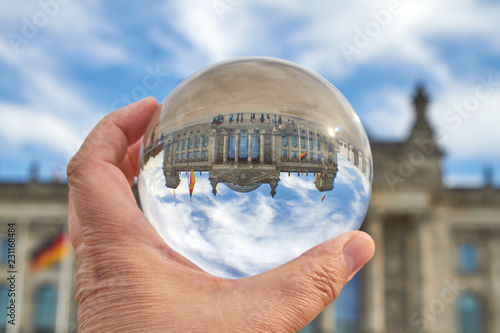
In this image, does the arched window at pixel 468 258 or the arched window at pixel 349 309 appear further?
the arched window at pixel 468 258

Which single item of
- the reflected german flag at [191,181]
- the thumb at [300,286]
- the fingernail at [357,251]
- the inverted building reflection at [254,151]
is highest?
the inverted building reflection at [254,151]

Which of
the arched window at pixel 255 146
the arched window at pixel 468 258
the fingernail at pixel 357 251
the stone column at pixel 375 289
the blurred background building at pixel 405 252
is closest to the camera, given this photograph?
the arched window at pixel 255 146

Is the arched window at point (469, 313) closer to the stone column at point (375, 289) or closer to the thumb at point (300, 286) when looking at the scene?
the stone column at point (375, 289)

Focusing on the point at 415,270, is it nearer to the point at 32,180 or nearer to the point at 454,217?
the point at 454,217

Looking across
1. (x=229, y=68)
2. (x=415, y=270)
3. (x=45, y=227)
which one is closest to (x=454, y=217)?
(x=415, y=270)

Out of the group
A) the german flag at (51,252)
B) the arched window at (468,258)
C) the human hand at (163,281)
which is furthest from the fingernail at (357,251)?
the arched window at (468,258)

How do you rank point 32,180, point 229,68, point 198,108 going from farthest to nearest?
1. point 32,180
2. point 229,68
3. point 198,108
